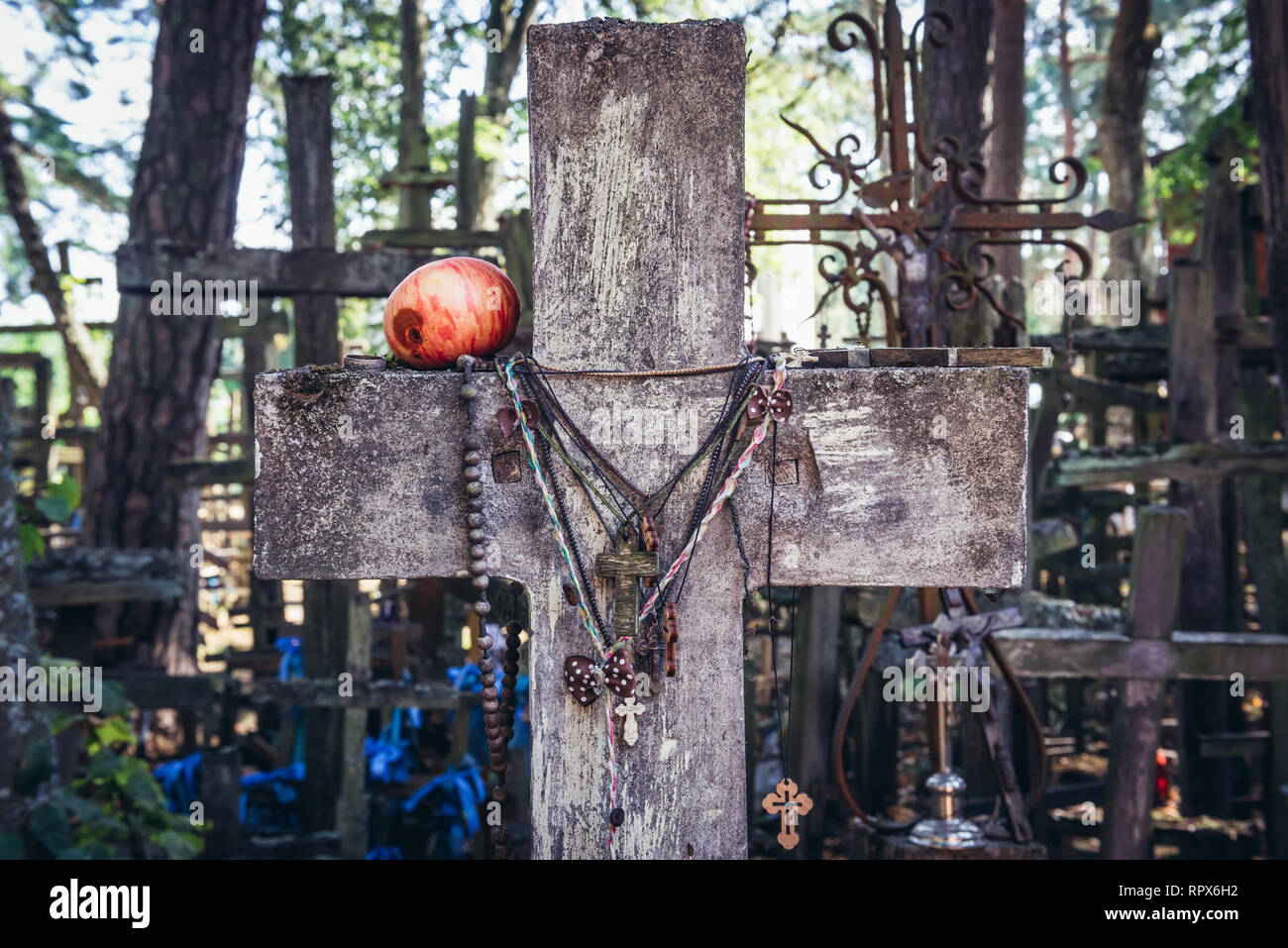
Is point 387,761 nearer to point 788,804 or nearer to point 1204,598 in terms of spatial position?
point 788,804

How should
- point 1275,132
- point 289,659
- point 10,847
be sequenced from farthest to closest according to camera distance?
point 289,659 → point 1275,132 → point 10,847

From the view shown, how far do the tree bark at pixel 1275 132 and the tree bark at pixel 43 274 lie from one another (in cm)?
958

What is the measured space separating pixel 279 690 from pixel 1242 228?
831 centimetres

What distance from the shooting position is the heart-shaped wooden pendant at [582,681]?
2848 mm

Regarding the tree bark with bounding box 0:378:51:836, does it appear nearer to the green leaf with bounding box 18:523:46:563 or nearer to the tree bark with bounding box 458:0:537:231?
the green leaf with bounding box 18:523:46:563

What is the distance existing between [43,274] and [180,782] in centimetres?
590

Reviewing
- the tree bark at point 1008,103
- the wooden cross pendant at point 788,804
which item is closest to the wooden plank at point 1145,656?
the wooden cross pendant at point 788,804

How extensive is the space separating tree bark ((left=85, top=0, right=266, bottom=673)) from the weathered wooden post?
20.0 ft

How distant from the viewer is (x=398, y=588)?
9617 mm

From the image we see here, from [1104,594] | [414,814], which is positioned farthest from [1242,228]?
[414,814]

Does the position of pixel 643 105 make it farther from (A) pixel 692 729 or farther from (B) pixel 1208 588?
(B) pixel 1208 588

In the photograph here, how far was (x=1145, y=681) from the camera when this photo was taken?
5.40m

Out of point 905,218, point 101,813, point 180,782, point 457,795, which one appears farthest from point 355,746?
point 905,218

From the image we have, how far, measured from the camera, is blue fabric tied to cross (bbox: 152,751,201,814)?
759 centimetres
